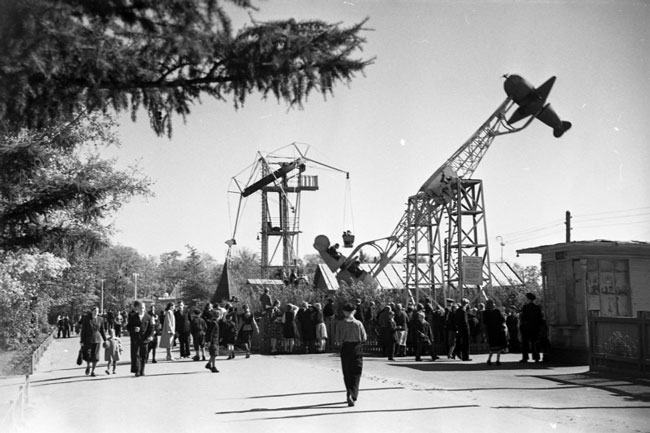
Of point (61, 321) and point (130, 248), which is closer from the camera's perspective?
point (61, 321)

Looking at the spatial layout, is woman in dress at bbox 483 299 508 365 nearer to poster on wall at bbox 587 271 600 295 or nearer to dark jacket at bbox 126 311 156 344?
poster on wall at bbox 587 271 600 295

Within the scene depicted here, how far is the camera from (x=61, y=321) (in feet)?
165

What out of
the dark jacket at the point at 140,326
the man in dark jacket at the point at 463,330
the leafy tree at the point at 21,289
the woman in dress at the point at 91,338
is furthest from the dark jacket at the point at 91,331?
the man in dark jacket at the point at 463,330

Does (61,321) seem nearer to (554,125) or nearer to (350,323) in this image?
(554,125)

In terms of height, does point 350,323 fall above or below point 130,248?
below

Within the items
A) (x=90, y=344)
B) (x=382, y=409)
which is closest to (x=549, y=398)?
(x=382, y=409)

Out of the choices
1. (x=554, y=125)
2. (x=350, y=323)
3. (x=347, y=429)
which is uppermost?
(x=554, y=125)

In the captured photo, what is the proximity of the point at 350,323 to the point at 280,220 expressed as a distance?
A: 57.3 m

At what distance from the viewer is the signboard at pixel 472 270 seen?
833 inches

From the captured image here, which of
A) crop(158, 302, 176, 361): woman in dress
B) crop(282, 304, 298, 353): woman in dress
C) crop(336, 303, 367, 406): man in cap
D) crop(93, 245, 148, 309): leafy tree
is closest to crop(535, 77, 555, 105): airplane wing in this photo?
crop(282, 304, 298, 353): woman in dress

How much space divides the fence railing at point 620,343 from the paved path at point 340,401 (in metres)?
0.46

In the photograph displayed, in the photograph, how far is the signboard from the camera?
2116cm

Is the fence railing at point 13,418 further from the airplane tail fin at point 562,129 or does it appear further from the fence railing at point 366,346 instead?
the airplane tail fin at point 562,129

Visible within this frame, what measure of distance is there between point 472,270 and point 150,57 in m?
17.0
